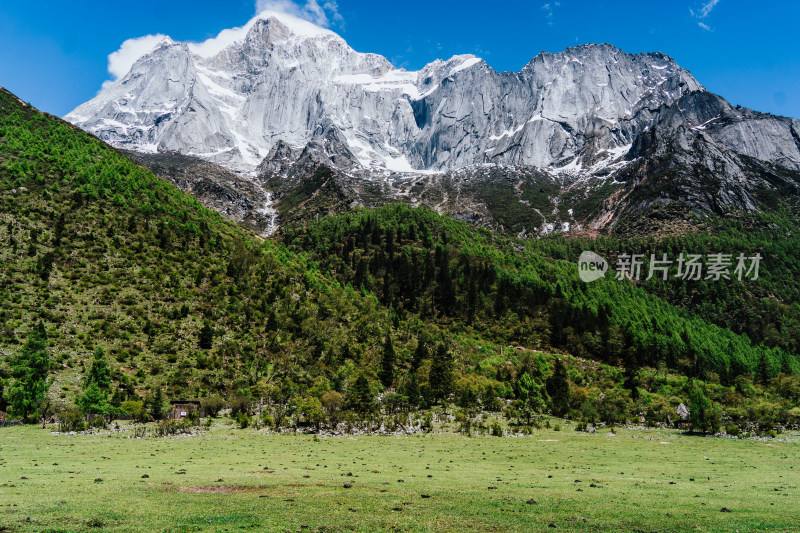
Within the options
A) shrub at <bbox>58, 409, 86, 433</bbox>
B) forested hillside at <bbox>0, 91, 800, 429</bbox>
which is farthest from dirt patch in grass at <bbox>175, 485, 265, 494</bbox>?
forested hillside at <bbox>0, 91, 800, 429</bbox>

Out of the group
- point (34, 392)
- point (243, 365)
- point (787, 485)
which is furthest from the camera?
point (243, 365)

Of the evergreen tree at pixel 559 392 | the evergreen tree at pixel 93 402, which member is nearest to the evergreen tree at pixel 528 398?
the evergreen tree at pixel 559 392

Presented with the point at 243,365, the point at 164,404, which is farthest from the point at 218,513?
the point at 243,365

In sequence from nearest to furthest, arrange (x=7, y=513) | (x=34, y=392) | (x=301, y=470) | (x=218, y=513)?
(x=7, y=513) → (x=218, y=513) → (x=301, y=470) → (x=34, y=392)

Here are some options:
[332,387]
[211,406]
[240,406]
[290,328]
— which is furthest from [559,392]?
[211,406]

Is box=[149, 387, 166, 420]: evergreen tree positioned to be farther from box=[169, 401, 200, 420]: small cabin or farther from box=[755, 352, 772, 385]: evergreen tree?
box=[755, 352, 772, 385]: evergreen tree

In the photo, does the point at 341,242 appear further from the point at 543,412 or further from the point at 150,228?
the point at 543,412

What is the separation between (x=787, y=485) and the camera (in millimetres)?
27438

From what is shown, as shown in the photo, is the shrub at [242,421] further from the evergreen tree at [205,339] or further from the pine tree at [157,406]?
the evergreen tree at [205,339]

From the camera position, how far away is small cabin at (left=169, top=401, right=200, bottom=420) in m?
58.4

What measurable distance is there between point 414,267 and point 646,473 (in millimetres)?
137602

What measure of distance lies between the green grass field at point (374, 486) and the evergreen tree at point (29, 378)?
856cm

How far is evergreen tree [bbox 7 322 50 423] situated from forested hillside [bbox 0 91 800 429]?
9.6 inches

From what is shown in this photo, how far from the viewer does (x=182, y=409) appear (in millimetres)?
59906
